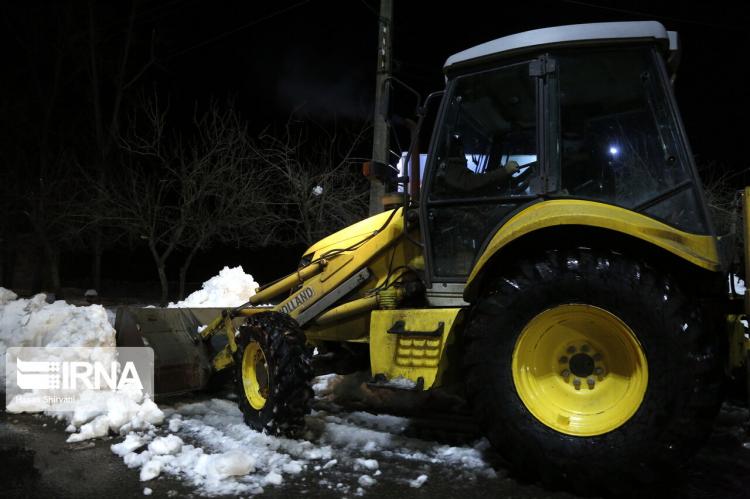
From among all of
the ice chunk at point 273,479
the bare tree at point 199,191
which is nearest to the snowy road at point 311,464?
the ice chunk at point 273,479

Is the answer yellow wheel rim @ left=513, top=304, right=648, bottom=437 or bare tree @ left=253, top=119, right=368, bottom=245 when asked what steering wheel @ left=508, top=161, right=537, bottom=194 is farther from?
bare tree @ left=253, top=119, right=368, bottom=245

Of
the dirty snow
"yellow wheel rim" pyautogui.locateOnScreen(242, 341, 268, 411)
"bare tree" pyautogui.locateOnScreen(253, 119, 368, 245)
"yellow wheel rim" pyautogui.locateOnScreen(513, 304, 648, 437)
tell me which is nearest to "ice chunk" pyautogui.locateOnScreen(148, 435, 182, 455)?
"yellow wheel rim" pyautogui.locateOnScreen(242, 341, 268, 411)

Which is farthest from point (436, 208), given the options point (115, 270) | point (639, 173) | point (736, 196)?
point (115, 270)

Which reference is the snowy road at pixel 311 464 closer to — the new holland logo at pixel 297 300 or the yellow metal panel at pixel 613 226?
the new holland logo at pixel 297 300

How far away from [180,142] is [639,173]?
41.4 feet

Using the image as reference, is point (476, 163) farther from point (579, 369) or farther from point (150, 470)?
point (150, 470)

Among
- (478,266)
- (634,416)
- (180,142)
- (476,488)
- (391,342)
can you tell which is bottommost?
(476,488)

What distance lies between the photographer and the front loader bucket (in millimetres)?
5637

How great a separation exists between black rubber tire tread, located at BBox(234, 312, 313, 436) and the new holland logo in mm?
500

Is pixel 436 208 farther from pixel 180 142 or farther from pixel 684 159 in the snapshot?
pixel 180 142

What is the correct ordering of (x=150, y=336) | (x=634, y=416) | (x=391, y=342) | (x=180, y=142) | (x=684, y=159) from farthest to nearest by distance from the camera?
(x=180, y=142) → (x=150, y=336) → (x=391, y=342) → (x=684, y=159) → (x=634, y=416)

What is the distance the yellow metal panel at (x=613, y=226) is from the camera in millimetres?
3254

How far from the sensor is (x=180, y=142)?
46.8 ft

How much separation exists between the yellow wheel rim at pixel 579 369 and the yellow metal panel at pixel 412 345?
2.08ft
